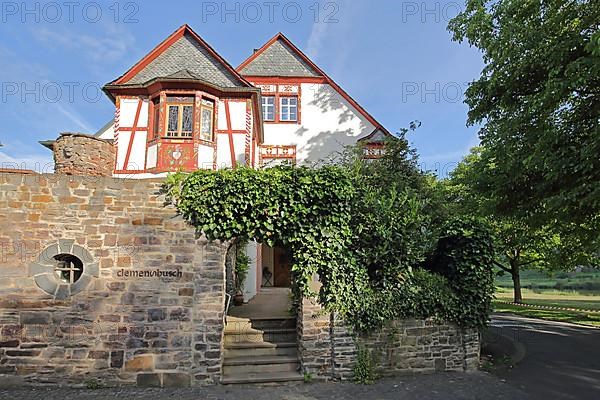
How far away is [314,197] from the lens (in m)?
6.62

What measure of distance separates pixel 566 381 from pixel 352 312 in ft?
12.1

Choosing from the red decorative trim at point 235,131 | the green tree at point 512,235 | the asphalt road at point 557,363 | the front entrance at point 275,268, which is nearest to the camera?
the asphalt road at point 557,363

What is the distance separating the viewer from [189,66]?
12258mm

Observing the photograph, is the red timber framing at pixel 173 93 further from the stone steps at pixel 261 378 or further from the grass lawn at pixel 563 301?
the grass lawn at pixel 563 301

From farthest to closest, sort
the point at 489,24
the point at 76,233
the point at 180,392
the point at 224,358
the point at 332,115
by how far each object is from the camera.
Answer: the point at 332,115 < the point at 489,24 < the point at 224,358 < the point at 76,233 < the point at 180,392

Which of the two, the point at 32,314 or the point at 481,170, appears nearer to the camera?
the point at 32,314

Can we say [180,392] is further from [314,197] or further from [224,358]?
[314,197]

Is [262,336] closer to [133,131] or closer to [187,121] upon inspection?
[187,121]

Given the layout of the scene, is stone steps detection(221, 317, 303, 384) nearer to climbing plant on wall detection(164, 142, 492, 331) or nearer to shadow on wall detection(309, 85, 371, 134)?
climbing plant on wall detection(164, 142, 492, 331)

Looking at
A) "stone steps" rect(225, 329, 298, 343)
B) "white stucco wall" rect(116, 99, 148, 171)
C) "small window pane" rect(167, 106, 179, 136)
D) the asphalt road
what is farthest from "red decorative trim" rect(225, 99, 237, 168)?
the asphalt road

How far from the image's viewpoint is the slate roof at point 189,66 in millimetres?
12062

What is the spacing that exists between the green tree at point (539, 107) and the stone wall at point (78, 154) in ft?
28.0

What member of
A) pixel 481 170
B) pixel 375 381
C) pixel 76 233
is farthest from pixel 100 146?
pixel 481 170

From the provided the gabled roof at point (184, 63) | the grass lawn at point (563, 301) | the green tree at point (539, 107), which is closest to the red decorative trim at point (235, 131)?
the gabled roof at point (184, 63)
